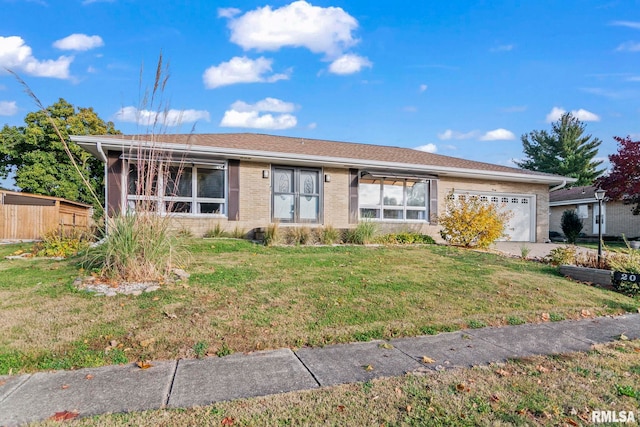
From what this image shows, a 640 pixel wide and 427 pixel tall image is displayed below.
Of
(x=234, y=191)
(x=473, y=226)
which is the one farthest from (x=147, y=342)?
(x=473, y=226)

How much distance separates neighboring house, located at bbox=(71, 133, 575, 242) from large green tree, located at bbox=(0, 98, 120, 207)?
14656 millimetres

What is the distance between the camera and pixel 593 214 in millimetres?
21594

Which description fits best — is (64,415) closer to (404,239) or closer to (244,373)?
(244,373)

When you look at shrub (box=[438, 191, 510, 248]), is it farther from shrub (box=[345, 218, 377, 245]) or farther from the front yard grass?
the front yard grass

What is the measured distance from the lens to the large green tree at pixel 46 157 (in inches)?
884

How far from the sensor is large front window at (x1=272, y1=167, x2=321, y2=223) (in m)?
12.0

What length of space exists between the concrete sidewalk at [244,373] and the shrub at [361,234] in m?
6.68

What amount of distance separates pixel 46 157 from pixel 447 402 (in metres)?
27.6

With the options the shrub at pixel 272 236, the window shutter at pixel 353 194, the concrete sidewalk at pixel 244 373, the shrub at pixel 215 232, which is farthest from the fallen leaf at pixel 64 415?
the window shutter at pixel 353 194

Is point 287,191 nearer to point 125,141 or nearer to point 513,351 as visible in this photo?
point 125,141

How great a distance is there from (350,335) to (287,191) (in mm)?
8520

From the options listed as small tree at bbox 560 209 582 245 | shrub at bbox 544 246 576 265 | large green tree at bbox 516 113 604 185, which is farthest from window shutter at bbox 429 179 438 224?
large green tree at bbox 516 113 604 185

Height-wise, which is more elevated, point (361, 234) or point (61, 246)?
point (361, 234)

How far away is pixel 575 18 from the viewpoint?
1027cm
